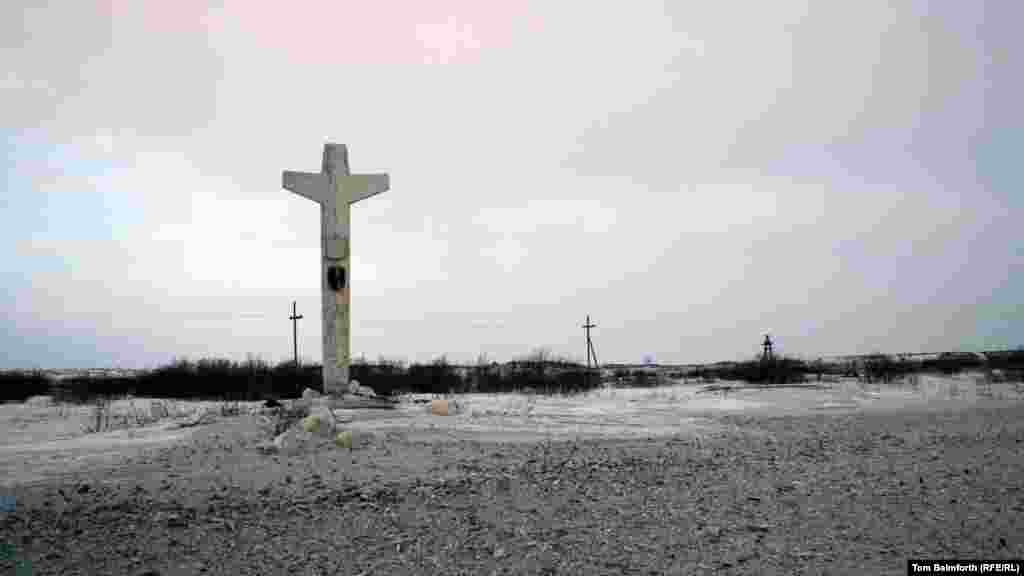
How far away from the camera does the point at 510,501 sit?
5.37m

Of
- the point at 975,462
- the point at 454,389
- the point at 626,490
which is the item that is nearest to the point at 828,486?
the point at 626,490

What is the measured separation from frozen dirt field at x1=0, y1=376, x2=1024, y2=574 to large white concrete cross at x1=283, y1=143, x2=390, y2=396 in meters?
2.73

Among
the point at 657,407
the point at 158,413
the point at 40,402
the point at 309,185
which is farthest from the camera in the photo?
the point at 40,402

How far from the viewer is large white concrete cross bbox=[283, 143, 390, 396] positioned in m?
12.0

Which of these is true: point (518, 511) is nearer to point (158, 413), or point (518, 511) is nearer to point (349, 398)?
point (349, 398)

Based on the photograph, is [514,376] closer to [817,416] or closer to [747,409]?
[747,409]

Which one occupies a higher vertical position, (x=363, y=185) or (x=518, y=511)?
(x=363, y=185)

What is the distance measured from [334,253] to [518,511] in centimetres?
805

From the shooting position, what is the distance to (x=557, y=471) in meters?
6.34

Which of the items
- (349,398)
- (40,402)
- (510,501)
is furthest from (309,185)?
(40,402)

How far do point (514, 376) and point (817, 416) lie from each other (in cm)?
1283

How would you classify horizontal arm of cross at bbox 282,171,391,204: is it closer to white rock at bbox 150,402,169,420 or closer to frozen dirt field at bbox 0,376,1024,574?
frozen dirt field at bbox 0,376,1024,574

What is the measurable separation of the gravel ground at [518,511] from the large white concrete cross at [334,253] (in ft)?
13.8

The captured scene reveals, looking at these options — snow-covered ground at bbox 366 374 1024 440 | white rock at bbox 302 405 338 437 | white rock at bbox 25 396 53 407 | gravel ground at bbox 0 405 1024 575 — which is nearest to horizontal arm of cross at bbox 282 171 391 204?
snow-covered ground at bbox 366 374 1024 440
